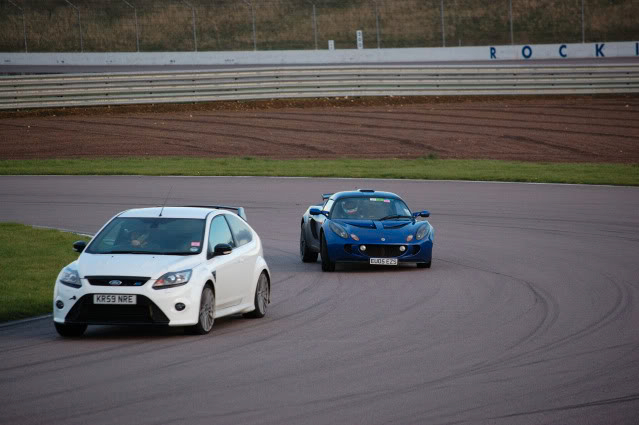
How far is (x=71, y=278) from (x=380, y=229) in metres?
7.28

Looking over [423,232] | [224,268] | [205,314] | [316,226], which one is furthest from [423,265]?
[205,314]

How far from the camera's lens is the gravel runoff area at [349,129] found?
36.9m

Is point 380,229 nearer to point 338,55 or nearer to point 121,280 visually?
point 121,280

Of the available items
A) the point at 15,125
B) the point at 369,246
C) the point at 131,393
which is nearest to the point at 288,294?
the point at 369,246

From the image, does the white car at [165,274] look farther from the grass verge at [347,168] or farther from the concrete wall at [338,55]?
the concrete wall at [338,55]

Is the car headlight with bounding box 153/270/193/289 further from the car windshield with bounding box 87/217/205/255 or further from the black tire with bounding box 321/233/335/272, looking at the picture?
the black tire with bounding box 321/233/335/272

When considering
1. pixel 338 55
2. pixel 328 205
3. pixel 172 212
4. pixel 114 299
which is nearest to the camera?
pixel 114 299

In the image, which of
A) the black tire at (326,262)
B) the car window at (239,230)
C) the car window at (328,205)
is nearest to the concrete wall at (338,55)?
the car window at (328,205)

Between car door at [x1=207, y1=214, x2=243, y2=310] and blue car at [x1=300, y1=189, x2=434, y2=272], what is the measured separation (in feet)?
15.3

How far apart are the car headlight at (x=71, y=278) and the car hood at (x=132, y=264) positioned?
0.06 m

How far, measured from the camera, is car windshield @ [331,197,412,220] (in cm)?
1912

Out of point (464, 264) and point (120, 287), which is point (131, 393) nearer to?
point (120, 287)

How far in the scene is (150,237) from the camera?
12.9 meters

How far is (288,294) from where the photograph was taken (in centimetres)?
1562
